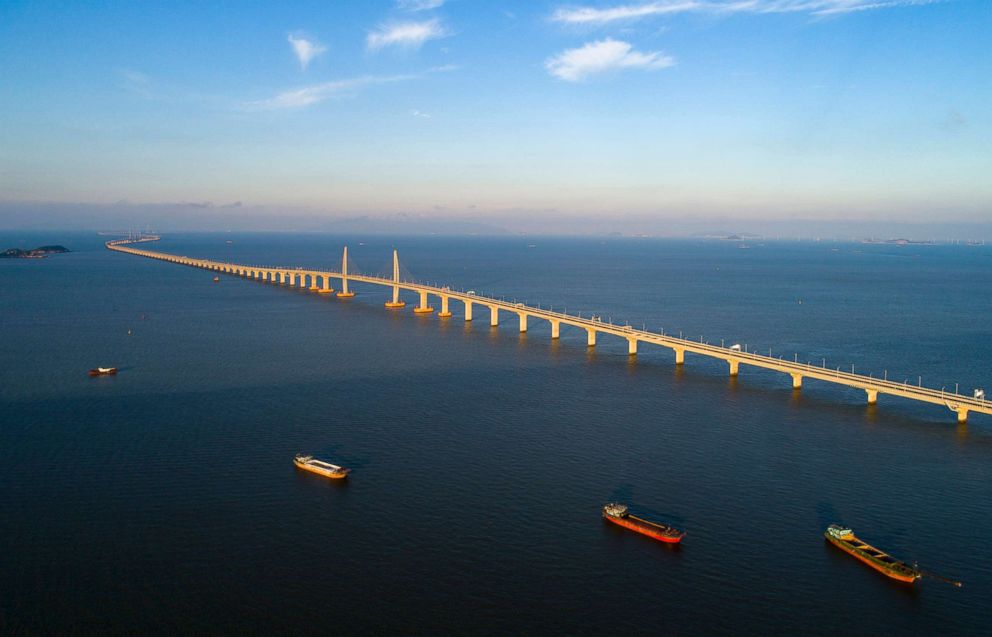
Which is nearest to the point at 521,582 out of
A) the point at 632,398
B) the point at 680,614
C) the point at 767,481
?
the point at 680,614

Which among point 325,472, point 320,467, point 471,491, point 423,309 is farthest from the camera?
point 423,309

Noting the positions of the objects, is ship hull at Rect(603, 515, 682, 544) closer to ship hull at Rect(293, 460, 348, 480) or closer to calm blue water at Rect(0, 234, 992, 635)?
calm blue water at Rect(0, 234, 992, 635)

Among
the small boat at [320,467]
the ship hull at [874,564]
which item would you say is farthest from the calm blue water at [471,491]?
the small boat at [320,467]

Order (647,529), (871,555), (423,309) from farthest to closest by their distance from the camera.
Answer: (423,309)
(647,529)
(871,555)

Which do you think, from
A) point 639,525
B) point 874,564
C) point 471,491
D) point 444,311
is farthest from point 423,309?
point 874,564

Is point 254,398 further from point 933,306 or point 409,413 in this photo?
point 933,306

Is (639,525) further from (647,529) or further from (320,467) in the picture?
(320,467)

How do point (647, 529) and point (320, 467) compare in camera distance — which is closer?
point (647, 529)

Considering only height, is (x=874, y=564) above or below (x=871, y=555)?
below
